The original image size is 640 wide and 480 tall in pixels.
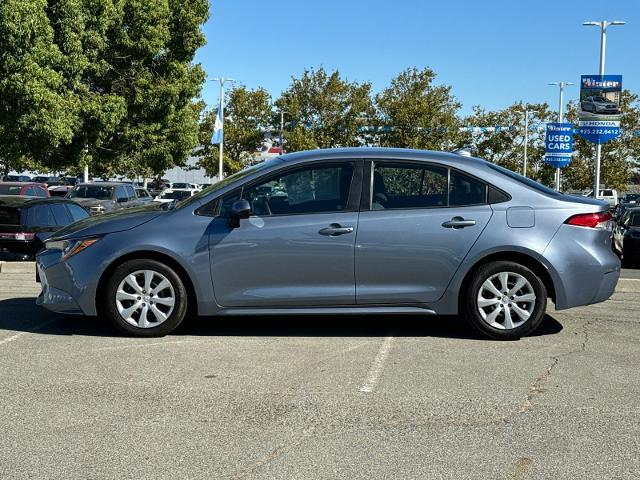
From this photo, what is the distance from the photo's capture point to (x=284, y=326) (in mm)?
7117

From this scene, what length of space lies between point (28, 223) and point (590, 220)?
932 cm

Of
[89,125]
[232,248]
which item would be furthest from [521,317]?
[89,125]

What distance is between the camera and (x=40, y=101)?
19016 mm

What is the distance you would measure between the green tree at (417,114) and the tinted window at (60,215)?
30.1m

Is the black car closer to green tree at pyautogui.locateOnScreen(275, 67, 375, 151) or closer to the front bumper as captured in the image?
the front bumper

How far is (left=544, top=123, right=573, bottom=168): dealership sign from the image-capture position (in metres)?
36.8

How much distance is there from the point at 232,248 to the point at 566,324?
3.41 metres

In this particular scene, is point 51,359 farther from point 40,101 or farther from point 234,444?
point 40,101

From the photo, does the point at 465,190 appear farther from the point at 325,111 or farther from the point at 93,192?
the point at 325,111

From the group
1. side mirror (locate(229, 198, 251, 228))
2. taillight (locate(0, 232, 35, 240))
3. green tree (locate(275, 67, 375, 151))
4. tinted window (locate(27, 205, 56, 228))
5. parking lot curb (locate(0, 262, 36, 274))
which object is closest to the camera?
side mirror (locate(229, 198, 251, 228))

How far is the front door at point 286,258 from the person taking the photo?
6371 mm

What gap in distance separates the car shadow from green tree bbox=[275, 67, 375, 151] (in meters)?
35.1

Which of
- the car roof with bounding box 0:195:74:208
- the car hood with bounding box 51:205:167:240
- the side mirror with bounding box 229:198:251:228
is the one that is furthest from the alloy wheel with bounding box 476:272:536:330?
the car roof with bounding box 0:195:74:208

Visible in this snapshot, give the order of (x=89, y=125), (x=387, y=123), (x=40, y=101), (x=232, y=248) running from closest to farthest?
(x=232, y=248) < (x=40, y=101) < (x=89, y=125) < (x=387, y=123)
